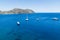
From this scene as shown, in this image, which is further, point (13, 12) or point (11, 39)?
point (13, 12)

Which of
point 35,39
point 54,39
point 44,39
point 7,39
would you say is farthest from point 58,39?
point 7,39

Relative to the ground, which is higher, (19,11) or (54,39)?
(54,39)

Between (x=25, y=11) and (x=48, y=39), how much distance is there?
6763 inches

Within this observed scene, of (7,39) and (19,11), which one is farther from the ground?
(7,39)

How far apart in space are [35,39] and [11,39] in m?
4.51

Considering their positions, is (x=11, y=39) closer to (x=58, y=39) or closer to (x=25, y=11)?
(x=58, y=39)

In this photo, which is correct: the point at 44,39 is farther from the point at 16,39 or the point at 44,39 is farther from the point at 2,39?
the point at 2,39

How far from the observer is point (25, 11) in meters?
192

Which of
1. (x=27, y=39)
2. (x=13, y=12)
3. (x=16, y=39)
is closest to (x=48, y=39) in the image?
(x=27, y=39)

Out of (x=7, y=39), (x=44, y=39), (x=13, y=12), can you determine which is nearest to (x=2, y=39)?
(x=7, y=39)

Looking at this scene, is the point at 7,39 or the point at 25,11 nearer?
the point at 7,39

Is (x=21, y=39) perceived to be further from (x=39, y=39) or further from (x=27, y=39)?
(x=39, y=39)

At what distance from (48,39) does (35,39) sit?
2466mm

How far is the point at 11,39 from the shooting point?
21.0 metres
